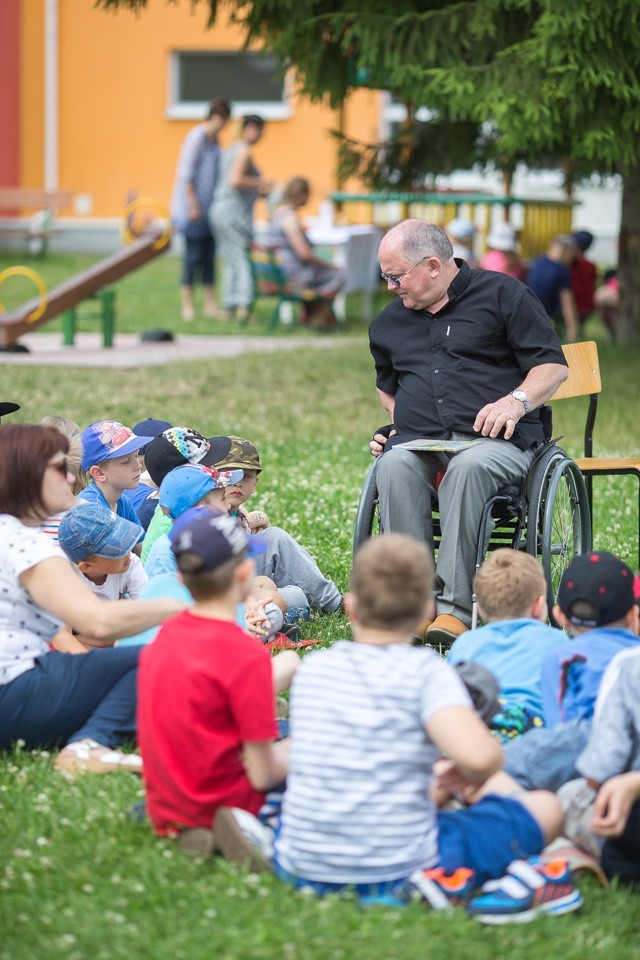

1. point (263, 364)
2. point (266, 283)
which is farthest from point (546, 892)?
point (266, 283)

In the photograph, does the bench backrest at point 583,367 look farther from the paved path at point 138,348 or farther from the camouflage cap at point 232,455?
the paved path at point 138,348

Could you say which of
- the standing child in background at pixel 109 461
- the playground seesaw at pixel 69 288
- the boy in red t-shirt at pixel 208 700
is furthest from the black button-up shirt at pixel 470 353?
the playground seesaw at pixel 69 288

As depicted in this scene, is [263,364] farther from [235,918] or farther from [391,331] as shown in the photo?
[235,918]

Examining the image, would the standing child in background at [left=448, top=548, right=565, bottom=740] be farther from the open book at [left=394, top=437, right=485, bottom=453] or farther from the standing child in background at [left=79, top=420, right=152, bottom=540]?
the standing child in background at [left=79, top=420, right=152, bottom=540]

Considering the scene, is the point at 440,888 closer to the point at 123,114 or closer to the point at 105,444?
the point at 105,444

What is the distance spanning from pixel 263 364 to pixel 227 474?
7.51 metres

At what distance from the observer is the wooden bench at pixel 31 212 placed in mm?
24453

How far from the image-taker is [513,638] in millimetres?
4383

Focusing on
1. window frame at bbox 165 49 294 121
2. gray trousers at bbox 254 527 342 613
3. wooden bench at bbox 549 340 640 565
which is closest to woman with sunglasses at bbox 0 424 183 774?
gray trousers at bbox 254 527 342 613

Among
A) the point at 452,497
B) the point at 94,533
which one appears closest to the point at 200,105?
the point at 452,497

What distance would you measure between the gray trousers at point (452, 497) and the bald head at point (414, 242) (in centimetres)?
80

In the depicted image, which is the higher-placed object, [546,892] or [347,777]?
[347,777]

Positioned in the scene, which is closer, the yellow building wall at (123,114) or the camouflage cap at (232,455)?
the camouflage cap at (232,455)

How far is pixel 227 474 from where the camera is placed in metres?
5.43
